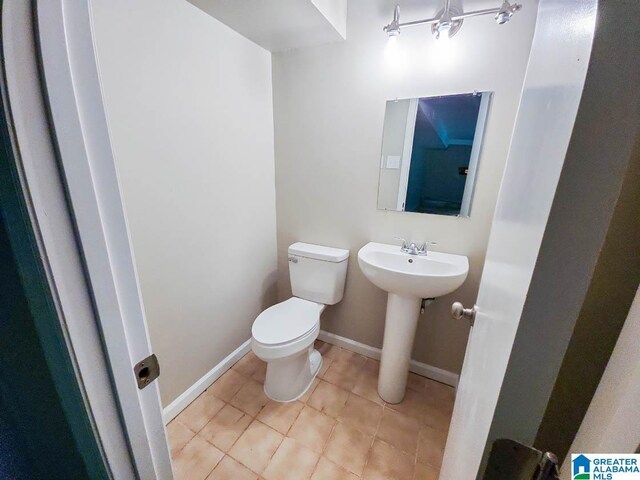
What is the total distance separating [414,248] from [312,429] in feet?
3.69

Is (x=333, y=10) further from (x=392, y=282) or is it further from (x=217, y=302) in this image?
(x=217, y=302)

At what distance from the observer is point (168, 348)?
4.34 feet

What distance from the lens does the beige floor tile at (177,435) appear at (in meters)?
1.25

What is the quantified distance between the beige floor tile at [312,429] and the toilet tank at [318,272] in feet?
2.09

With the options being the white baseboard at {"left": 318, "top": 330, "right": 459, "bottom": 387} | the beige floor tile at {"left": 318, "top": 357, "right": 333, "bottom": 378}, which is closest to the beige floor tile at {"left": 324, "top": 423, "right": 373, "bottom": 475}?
the beige floor tile at {"left": 318, "top": 357, "right": 333, "bottom": 378}

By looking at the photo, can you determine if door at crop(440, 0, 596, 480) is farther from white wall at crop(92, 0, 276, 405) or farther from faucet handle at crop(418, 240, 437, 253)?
white wall at crop(92, 0, 276, 405)

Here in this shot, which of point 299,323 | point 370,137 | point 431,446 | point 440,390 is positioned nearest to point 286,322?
point 299,323

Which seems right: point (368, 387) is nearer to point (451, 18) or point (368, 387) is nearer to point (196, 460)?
point (196, 460)

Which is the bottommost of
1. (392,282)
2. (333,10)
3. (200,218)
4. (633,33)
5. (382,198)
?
(392,282)

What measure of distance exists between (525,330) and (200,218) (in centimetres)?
141

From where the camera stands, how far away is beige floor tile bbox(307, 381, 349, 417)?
1.46 m

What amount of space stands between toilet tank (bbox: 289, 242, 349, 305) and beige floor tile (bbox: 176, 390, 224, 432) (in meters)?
0.79

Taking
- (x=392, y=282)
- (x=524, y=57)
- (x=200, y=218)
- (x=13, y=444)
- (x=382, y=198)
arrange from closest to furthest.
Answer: (x=13, y=444) < (x=524, y=57) < (x=392, y=282) < (x=200, y=218) < (x=382, y=198)

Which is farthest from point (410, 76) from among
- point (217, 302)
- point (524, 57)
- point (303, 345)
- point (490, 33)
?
point (217, 302)
